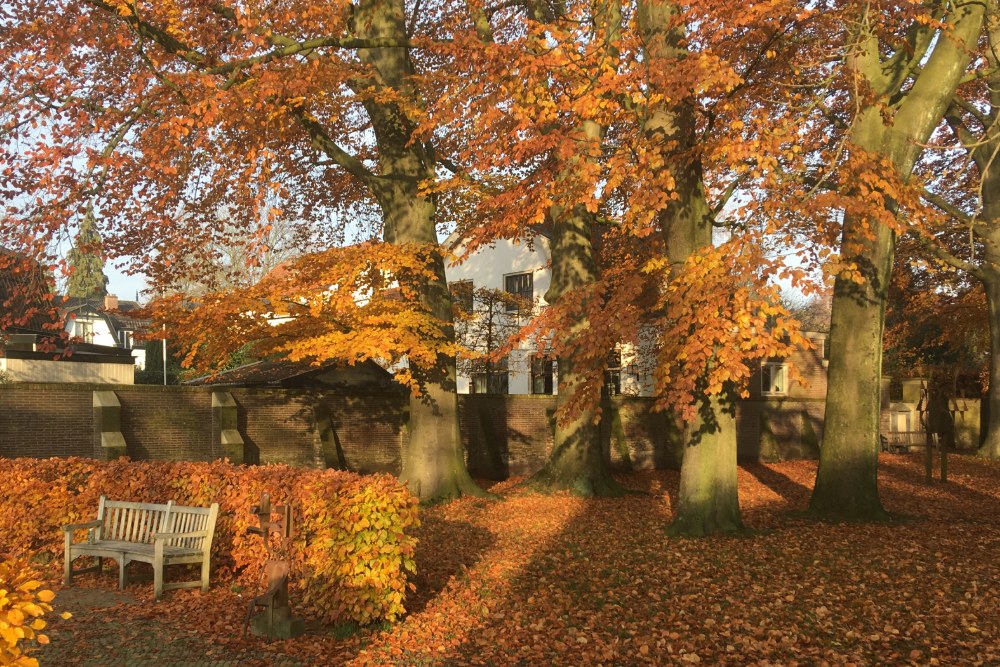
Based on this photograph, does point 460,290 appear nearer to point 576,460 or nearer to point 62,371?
point 576,460

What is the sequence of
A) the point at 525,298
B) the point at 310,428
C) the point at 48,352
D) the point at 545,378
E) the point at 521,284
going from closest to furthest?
the point at 310,428 → the point at 48,352 → the point at 525,298 → the point at 545,378 → the point at 521,284

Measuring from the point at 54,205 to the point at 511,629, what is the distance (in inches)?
426

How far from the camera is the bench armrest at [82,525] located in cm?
985

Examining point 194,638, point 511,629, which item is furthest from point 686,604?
point 194,638

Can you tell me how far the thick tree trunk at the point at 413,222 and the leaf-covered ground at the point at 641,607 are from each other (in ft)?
12.4

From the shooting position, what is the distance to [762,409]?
1230 inches

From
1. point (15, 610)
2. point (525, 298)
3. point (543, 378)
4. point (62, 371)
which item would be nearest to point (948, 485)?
point (525, 298)

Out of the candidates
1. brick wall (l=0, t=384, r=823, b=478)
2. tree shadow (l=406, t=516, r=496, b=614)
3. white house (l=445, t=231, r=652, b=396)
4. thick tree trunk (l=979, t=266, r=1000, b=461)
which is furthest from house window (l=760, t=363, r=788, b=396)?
tree shadow (l=406, t=516, r=496, b=614)

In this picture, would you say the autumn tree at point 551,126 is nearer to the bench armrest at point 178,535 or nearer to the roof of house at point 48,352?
the bench armrest at point 178,535

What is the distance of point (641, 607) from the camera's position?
8.83m

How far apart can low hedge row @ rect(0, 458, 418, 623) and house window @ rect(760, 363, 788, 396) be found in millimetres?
30774

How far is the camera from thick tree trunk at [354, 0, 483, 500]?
57.1 ft

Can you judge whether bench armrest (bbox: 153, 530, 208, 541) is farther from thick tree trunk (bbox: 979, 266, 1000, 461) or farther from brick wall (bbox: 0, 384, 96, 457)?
thick tree trunk (bbox: 979, 266, 1000, 461)

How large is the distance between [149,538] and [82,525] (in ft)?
3.07
